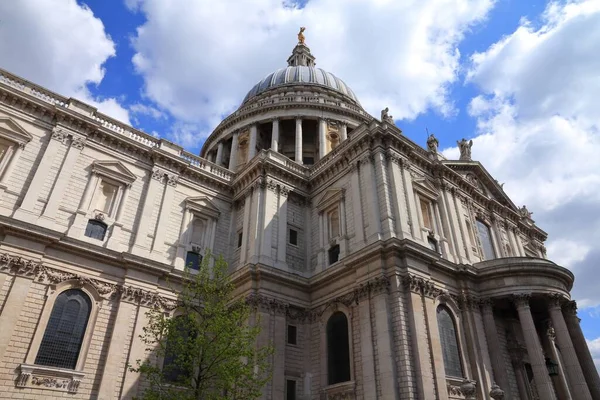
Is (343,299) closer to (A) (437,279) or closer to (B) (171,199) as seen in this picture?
(A) (437,279)

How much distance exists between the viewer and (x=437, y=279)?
925 inches

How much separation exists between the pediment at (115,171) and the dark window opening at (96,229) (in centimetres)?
314

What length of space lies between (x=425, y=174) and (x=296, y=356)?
563 inches

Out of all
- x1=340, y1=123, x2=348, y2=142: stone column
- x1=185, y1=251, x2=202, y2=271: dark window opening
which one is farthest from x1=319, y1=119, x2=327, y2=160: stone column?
x1=185, y1=251, x2=202, y2=271: dark window opening

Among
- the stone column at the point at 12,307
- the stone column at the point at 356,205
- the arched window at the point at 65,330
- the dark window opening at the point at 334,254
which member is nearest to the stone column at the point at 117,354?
the arched window at the point at 65,330

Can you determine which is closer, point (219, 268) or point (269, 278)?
point (219, 268)

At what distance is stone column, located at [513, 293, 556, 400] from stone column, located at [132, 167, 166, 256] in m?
21.4

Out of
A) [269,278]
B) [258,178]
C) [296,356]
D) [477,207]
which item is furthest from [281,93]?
[296,356]

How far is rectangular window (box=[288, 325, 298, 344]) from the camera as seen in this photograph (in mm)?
24273

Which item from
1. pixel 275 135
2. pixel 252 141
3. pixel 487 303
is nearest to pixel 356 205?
pixel 487 303

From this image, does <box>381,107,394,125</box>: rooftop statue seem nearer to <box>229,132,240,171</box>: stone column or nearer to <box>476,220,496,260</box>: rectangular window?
<box>476,220,496,260</box>: rectangular window

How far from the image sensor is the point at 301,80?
52625 millimetres

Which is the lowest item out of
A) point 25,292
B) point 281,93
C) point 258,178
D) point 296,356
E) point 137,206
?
point 296,356

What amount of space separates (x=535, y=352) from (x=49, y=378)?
76.9 ft
